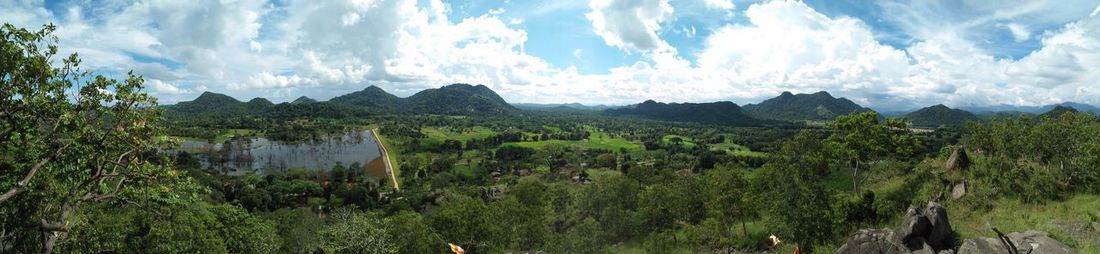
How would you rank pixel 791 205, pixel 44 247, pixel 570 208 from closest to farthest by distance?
pixel 44 247
pixel 791 205
pixel 570 208

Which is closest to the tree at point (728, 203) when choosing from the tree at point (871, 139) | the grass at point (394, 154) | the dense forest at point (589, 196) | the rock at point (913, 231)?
the dense forest at point (589, 196)

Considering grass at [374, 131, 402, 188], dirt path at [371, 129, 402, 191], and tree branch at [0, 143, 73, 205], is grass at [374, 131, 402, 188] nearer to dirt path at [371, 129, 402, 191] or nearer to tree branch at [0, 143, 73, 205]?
dirt path at [371, 129, 402, 191]

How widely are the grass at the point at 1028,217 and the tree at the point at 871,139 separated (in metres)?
7.02

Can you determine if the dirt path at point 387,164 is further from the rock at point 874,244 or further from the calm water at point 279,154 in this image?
the rock at point 874,244

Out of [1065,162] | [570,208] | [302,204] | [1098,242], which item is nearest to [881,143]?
[1065,162]

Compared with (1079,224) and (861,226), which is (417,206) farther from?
(1079,224)

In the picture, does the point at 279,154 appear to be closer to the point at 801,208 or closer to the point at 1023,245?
the point at 801,208

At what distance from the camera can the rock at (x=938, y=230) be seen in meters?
17.9

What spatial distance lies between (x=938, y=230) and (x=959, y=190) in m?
10.4

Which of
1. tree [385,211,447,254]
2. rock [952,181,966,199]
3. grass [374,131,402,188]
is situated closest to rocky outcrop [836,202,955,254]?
rock [952,181,966,199]

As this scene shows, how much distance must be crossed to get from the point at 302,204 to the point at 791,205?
91.0 m

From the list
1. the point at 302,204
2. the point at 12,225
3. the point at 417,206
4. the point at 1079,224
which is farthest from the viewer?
the point at 302,204

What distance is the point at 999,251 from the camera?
1459 cm

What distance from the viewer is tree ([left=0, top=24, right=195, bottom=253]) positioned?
418 inches
